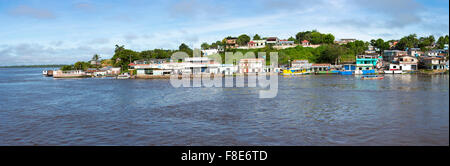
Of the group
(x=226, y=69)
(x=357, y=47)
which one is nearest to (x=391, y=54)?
(x=357, y=47)

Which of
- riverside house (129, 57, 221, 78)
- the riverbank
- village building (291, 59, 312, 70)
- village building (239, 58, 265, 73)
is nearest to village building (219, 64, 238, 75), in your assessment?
riverside house (129, 57, 221, 78)

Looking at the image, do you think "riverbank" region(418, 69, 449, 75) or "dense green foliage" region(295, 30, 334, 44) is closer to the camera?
"riverbank" region(418, 69, 449, 75)

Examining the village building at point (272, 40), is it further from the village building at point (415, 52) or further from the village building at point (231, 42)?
the village building at point (415, 52)

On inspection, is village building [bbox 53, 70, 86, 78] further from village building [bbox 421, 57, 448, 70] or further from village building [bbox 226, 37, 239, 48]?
village building [bbox 421, 57, 448, 70]

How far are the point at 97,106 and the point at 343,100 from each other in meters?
11.7

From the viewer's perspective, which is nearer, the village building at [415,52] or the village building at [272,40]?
the village building at [415,52]

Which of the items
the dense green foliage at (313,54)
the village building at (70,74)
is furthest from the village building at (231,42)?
the village building at (70,74)

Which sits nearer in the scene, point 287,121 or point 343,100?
point 287,121

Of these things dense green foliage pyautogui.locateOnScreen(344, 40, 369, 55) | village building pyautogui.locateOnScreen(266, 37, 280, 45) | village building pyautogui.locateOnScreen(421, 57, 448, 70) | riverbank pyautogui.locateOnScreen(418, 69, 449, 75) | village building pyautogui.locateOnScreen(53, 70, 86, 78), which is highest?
village building pyautogui.locateOnScreen(266, 37, 280, 45)

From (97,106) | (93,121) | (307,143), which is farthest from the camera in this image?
(97,106)

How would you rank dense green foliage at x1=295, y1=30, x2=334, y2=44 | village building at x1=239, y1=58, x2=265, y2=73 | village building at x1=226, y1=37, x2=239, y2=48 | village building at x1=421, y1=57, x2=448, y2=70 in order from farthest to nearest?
village building at x1=226, y1=37, x2=239, y2=48 → dense green foliage at x1=295, y1=30, x2=334, y2=44 → village building at x1=239, y1=58, x2=265, y2=73 → village building at x1=421, y1=57, x2=448, y2=70
